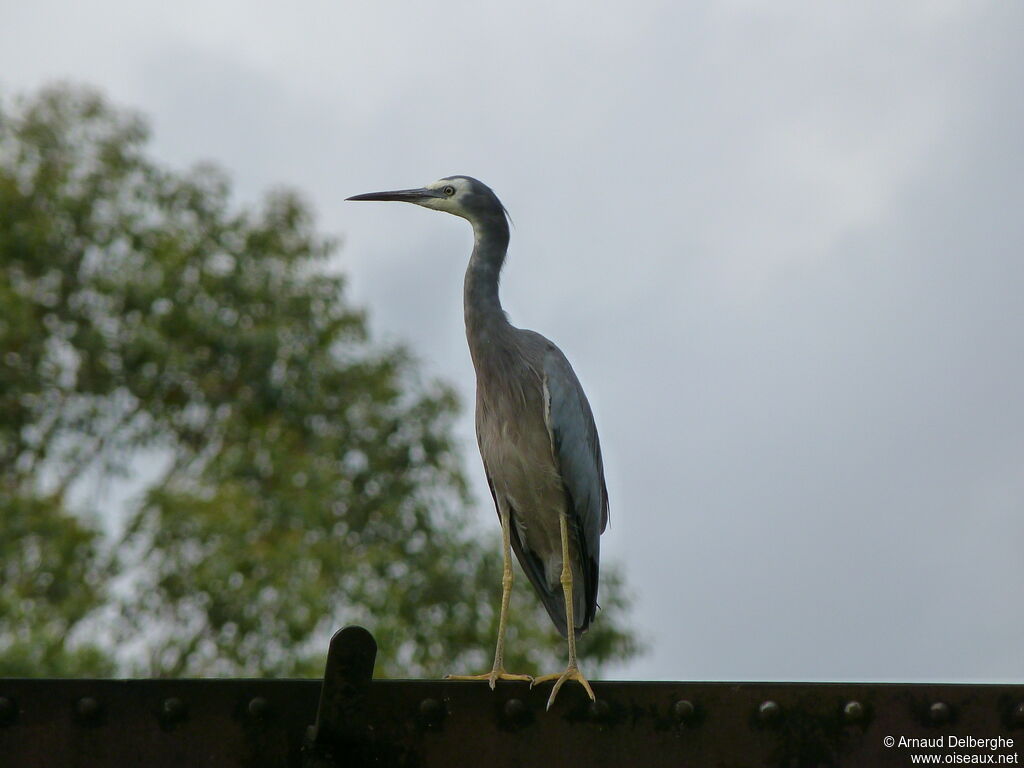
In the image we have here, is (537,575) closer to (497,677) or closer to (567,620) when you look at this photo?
(567,620)

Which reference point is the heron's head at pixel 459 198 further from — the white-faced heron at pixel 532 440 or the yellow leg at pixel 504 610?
the yellow leg at pixel 504 610

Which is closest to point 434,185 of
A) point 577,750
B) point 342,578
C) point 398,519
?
point 577,750

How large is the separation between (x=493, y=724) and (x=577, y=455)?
7.05 feet

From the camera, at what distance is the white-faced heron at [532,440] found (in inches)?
198

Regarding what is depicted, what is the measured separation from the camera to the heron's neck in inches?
206

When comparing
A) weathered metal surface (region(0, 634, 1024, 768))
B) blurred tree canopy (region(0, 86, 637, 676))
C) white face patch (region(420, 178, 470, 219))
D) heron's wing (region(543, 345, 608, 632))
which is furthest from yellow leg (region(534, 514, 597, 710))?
blurred tree canopy (region(0, 86, 637, 676))

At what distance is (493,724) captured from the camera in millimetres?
3010

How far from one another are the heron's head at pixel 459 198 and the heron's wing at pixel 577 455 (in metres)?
0.66

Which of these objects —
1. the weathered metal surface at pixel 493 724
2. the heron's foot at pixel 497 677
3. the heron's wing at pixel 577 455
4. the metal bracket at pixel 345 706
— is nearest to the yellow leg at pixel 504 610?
the heron's foot at pixel 497 677

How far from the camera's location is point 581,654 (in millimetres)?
14797

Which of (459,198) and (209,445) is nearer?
(459,198)

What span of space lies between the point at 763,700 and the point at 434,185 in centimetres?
317

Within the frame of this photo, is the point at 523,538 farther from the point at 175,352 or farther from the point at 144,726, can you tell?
the point at 175,352

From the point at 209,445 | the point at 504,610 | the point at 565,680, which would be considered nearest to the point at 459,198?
the point at 504,610
